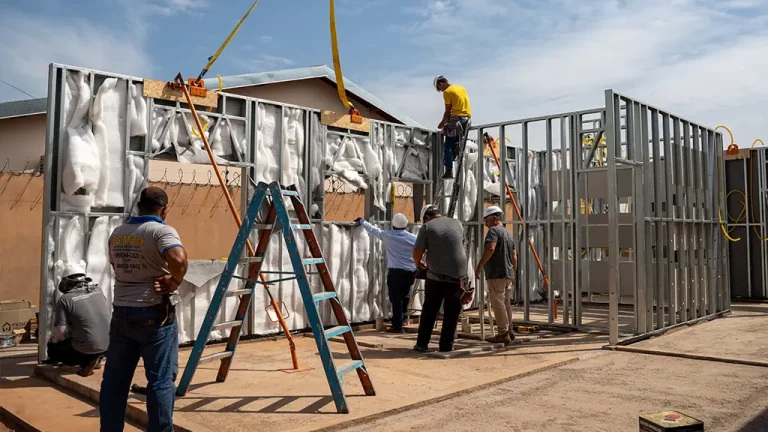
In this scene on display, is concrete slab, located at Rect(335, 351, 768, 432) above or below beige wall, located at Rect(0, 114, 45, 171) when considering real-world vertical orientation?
below

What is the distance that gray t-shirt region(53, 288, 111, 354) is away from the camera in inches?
233

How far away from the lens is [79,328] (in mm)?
5941

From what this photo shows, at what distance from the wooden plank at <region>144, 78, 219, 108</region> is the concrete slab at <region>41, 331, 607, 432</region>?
3051 mm

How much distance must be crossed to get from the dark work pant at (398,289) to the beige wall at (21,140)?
8673 mm

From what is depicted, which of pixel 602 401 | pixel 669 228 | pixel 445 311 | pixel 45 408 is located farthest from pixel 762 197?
pixel 45 408

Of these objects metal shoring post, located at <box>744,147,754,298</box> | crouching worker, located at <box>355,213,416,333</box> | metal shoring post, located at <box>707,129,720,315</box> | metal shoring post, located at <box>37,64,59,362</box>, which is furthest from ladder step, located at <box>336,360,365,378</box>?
metal shoring post, located at <box>744,147,754,298</box>

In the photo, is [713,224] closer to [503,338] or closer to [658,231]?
[658,231]

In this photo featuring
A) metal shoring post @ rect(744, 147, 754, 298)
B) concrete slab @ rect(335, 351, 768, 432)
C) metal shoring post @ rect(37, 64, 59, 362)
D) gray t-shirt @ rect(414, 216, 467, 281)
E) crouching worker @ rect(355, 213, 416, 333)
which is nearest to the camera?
concrete slab @ rect(335, 351, 768, 432)

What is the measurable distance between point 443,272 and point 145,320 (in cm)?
385

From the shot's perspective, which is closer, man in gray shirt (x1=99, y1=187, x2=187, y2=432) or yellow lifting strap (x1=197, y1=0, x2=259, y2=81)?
man in gray shirt (x1=99, y1=187, x2=187, y2=432)

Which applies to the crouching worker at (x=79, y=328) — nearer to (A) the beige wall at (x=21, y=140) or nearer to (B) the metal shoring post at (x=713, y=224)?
(A) the beige wall at (x=21, y=140)

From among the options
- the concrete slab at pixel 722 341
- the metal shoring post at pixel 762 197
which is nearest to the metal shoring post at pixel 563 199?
the concrete slab at pixel 722 341

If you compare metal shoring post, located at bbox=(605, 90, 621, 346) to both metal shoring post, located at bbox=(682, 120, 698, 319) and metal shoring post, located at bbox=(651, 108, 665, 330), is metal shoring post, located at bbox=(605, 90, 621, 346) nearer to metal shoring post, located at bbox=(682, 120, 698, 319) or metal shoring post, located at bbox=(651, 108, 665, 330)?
metal shoring post, located at bbox=(651, 108, 665, 330)

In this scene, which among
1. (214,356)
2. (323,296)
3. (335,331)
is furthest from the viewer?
(214,356)
